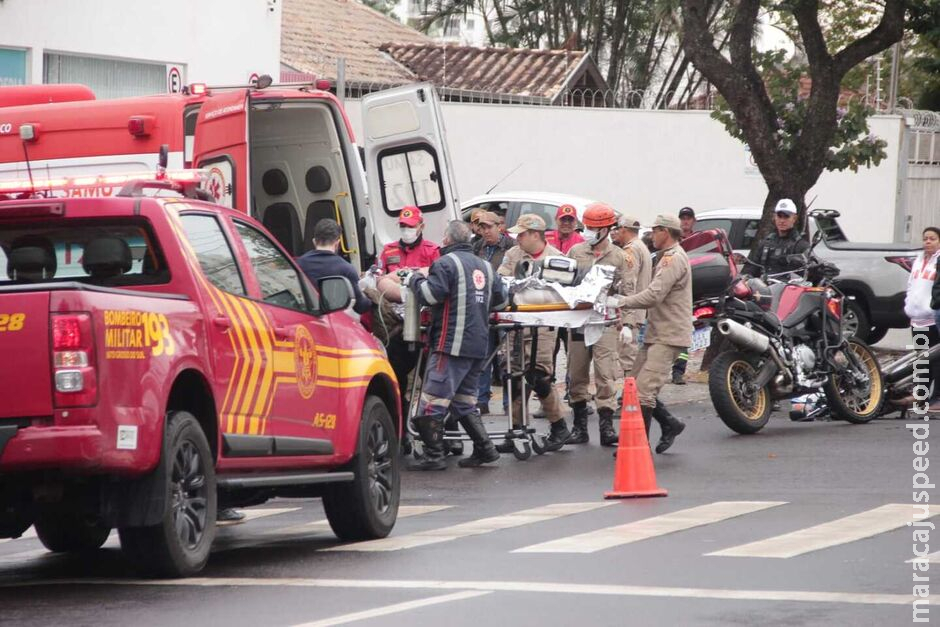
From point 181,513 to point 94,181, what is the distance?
13.0ft

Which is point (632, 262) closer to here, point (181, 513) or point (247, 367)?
point (247, 367)

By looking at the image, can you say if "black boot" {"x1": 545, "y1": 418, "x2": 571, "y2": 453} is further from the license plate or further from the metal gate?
the metal gate

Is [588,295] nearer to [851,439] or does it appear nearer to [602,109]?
[851,439]

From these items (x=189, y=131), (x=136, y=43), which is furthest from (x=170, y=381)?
(x=136, y=43)

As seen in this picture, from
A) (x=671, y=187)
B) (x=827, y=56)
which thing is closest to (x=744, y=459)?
(x=827, y=56)

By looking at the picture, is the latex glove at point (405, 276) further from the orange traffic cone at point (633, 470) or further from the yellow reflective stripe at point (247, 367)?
the yellow reflective stripe at point (247, 367)

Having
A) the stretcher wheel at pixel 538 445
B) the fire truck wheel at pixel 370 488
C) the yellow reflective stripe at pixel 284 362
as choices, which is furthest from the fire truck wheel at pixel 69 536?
the stretcher wheel at pixel 538 445

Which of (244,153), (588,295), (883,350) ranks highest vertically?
(244,153)

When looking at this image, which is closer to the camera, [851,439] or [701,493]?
[701,493]

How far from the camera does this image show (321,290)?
9844 millimetres

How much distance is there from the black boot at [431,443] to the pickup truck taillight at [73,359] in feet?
18.5

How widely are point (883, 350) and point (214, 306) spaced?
578 inches

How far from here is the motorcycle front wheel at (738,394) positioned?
1442 cm

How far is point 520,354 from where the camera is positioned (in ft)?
45.9
